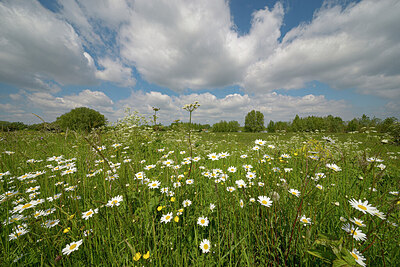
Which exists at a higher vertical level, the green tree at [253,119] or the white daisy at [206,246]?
the green tree at [253,119]

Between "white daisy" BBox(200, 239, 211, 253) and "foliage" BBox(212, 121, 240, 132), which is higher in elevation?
"foliage" BBox(212, 121, 240, 132)

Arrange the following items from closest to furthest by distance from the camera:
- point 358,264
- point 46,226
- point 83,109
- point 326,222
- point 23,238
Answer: point 358,264 < point 46,226 < point 23,238 < point 326,222 < point 83,109

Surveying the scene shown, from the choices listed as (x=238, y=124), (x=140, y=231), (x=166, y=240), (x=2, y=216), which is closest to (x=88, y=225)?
(x=140, y=231)

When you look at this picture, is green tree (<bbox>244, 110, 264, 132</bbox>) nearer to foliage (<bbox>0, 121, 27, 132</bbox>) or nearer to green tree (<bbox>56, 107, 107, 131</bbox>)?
green tree (<bbox>56, 107, 107, 131</bbox>)

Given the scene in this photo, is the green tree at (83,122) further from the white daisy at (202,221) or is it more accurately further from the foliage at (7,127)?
the white daisy at (202,221)

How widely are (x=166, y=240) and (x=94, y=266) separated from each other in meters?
0.67

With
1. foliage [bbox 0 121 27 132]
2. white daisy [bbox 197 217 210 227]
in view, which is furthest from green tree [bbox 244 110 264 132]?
white daisy [bbox 197 217 210 227]

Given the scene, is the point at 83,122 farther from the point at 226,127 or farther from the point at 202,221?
the point at 226,127

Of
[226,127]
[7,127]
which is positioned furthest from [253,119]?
[7,127]

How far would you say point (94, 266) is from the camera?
133 cm

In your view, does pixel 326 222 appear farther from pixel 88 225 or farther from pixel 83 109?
pixel 83 109

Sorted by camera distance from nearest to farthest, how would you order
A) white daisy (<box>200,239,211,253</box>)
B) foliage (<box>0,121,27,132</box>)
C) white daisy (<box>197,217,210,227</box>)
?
white daisy (<box>200,239,211,253</box>) < white daisy (<box>197,217,210,227</box>) < foliage (<box>0,121,27,132</box>)

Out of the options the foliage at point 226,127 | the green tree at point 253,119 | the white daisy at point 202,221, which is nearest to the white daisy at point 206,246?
the white daisy at point 202,221

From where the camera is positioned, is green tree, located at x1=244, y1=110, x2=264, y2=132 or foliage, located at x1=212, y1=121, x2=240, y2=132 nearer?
foliage, located at x1=212, y1=121, x2=240, y2=132
